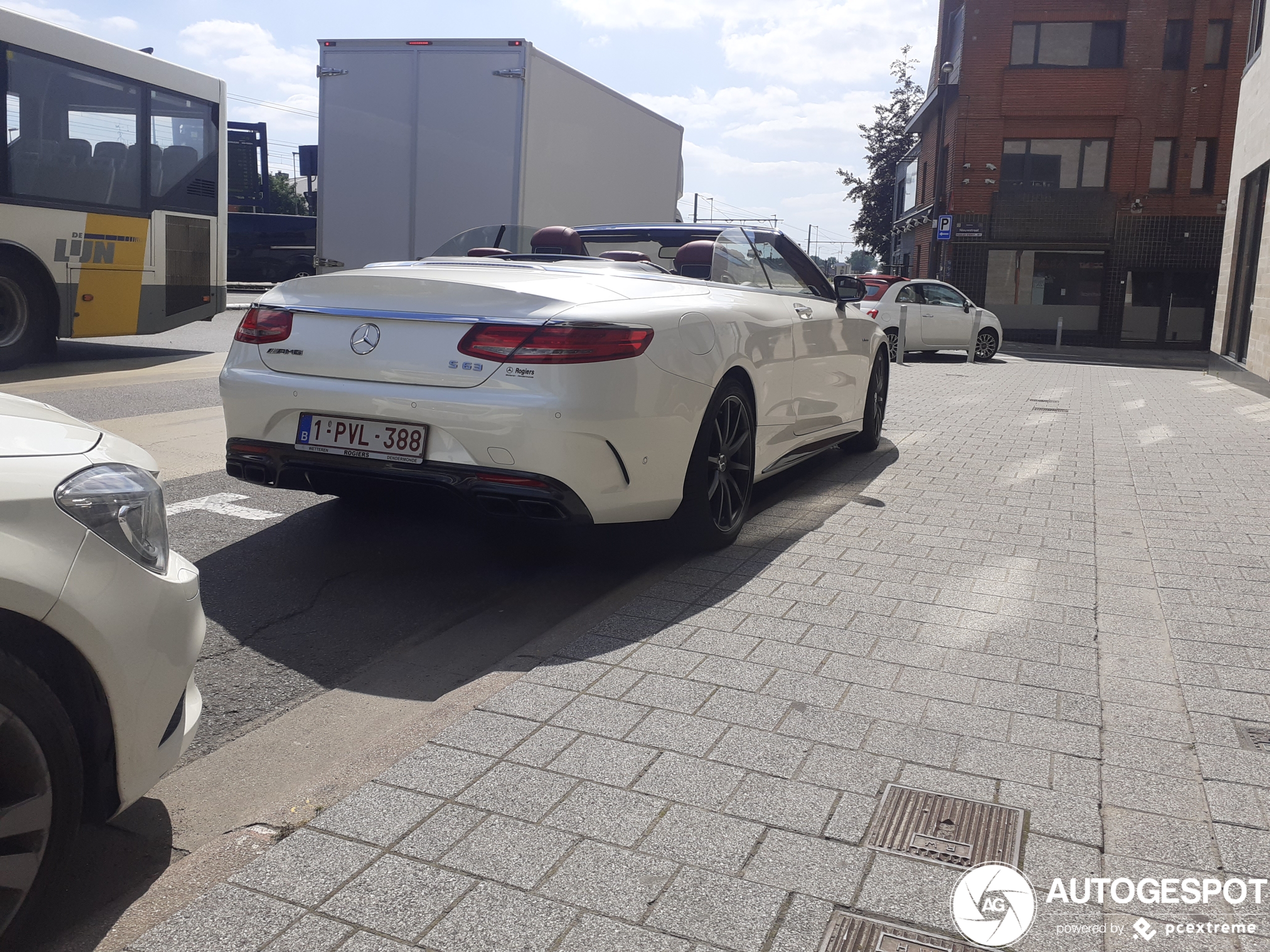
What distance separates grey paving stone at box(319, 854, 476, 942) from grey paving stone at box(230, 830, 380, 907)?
1.6 inches

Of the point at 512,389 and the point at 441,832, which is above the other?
the point at 512,389

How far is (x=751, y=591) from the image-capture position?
14.9ft

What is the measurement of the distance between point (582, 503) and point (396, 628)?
2.67 feet

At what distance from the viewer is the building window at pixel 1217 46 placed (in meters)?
32.5

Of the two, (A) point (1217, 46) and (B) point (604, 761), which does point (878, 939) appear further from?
(A) point (1217, 46)

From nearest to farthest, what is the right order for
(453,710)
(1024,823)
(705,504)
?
(1024,823)
(453,710)
(705,504)

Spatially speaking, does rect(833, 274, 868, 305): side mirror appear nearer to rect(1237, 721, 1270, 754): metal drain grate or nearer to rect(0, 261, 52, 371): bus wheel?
rect(1237, 721, 1270, 754): metal drain grate

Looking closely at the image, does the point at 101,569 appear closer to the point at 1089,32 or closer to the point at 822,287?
the point at 822,287

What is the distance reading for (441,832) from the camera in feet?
8.35

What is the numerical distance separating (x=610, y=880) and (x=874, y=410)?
20.5 ft

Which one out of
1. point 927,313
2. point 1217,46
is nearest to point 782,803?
point 927,313

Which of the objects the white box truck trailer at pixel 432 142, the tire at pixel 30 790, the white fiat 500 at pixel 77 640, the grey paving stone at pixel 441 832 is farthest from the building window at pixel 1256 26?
the tire at pixel 30 790

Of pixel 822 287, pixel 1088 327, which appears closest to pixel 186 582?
pixel 822 287

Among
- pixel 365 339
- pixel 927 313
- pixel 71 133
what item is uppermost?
pixel 71 133
